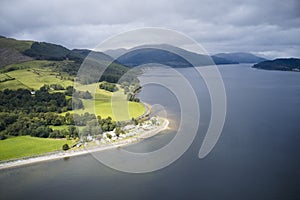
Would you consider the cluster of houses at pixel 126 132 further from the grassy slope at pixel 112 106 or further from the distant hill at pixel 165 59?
the distant hill at pixel 165 59

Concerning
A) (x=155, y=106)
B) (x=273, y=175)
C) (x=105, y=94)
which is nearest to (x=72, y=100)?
(x=105, y=94)

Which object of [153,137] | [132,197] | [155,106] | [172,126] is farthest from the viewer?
[155,106]

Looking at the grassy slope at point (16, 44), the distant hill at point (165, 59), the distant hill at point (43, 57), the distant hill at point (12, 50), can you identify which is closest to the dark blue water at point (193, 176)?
the distant hill at point (43, 57)

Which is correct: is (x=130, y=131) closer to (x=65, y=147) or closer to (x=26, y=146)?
(x=65, y=147)

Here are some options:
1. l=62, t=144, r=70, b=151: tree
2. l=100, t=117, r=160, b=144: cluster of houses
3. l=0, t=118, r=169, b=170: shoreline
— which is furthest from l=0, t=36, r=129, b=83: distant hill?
l=62, t=144, r=70, b=151: tree

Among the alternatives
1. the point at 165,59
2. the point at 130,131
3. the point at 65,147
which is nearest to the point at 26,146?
the point at 65,147

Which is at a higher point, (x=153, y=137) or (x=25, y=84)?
(x=25, y=84)

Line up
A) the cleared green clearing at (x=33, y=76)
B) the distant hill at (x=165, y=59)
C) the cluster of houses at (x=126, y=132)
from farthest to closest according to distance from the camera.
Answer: the distant hill at (x=165, y=59) < the cleared green clearing at (x=33, y=76) < the cluster of houses at (x=126, y=132)

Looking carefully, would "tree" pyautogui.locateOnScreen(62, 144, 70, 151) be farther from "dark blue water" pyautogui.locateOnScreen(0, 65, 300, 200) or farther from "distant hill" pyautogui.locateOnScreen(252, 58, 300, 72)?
"distant hill" pyautogui.locateOnScreen(252, 58, 300, 72)

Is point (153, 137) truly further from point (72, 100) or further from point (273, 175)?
point (72, 100)
